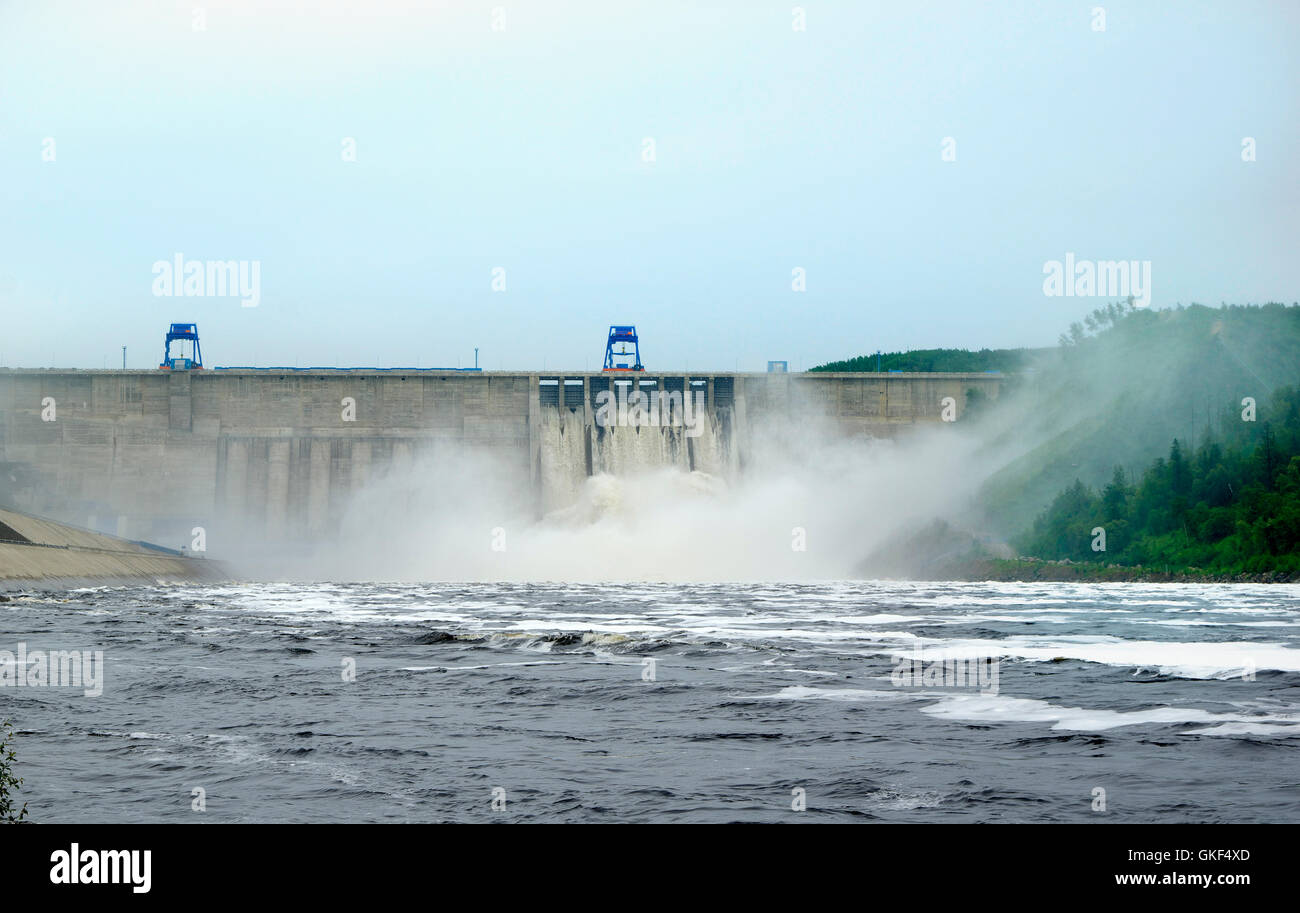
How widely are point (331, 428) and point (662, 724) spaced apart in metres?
86.5

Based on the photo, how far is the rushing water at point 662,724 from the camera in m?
13.1

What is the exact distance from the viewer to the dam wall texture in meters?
97.8

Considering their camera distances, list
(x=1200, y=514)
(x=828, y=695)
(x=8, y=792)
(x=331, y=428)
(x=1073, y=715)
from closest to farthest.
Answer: (x=8, y=792)
(x=1073, y=715)
(x=828, y=695)
(x=1200, y=514)
(x=331, y=428)

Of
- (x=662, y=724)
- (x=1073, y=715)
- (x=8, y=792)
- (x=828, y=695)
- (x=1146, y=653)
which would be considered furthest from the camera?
(x=1146, y=653)

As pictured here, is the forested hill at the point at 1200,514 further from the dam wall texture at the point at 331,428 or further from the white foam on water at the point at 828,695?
the white foam on water at the point at 828,695

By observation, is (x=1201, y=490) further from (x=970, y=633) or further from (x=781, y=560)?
(x=970, y=633)

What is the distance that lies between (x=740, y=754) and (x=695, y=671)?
9.29 m

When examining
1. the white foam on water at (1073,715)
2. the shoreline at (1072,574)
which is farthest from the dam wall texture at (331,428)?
the white foam on water at (1073,715)

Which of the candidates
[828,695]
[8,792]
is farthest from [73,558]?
[8,792]

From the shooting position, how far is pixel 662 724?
18.4 meters

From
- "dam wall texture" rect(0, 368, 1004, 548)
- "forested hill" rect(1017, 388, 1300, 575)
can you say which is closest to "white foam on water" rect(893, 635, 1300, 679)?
"forested hill" rect(1017, 388, 1300, 575)

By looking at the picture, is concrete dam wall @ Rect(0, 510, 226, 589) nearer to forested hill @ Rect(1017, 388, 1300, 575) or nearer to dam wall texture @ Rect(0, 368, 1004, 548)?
dam wall texture @ Rect(0, 368, 1004, 548)

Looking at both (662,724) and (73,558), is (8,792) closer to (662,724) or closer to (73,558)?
(662,724)

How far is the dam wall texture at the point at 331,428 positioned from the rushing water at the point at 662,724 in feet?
207
